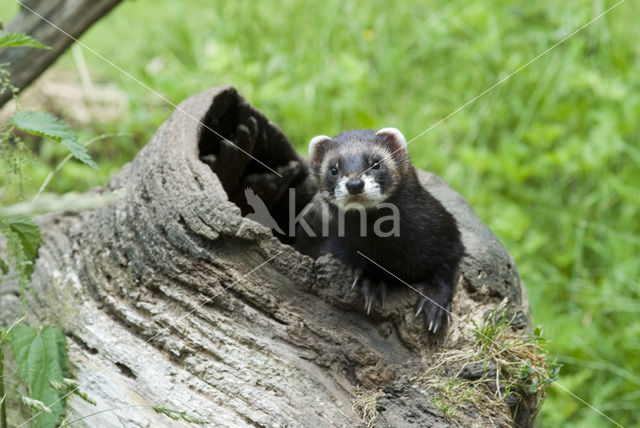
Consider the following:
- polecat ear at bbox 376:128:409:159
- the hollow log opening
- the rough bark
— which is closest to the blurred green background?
the rough bark

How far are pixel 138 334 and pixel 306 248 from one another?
4.47 feet

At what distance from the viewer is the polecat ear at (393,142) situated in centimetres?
337

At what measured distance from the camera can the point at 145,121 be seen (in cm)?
577

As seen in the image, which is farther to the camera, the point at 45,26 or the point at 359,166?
the point at 45,26

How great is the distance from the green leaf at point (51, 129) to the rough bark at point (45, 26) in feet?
3.90

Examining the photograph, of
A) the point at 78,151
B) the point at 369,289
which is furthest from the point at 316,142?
the point at 78,151

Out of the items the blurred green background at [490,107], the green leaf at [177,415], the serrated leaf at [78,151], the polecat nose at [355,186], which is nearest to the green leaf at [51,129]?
the serrated leaf at [78,151]

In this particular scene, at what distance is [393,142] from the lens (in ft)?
11.1

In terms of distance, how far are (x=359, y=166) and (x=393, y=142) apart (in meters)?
0.31

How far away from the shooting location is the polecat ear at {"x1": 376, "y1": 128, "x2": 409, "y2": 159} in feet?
11.0

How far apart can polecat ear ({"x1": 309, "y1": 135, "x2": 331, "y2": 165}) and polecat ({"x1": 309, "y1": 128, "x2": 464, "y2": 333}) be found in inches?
2.7

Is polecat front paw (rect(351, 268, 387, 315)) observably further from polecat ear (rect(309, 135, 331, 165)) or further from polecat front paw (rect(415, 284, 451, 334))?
polecat ear (rect(309, 135, 331, 165))

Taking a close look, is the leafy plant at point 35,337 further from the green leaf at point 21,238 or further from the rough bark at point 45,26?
the rough bark at point 45,26

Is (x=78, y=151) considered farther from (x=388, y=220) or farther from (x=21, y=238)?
(x=388, y=220)
